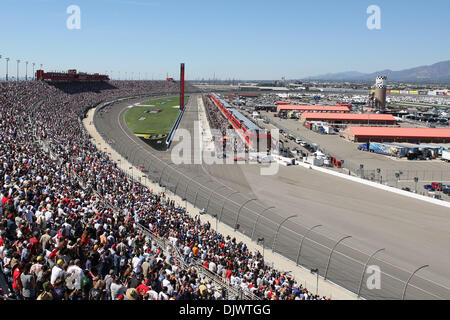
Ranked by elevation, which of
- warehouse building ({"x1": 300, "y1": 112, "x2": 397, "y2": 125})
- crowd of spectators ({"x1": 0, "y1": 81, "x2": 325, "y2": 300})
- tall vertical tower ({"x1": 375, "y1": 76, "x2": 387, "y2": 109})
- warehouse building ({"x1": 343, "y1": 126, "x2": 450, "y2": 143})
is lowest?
crowd of spectators ({"x1": 0, "y1": 81, "x2": 325, "y2": 300})

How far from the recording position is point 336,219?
21.4 m

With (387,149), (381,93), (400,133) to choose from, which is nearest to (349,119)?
(400,133)

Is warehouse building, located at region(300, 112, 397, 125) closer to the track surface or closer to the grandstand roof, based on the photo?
the grandstand roof

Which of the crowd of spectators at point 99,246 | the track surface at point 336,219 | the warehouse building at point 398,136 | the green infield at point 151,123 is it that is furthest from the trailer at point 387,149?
the crowd of spectators at point 99,246

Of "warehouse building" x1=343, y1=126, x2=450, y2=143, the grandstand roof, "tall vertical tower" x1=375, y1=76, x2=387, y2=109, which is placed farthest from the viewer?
"tall vertical tower" x1=375, y1=76, x2=387, y2=109

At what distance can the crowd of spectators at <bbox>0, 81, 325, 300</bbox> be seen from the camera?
7.03m

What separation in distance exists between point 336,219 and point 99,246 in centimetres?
1517

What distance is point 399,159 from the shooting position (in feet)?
142

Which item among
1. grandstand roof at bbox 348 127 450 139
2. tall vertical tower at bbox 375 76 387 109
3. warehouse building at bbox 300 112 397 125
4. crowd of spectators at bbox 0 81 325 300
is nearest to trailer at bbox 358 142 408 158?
grandstand roof at bbox 348 127 450 139

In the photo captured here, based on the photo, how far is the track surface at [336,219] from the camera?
47.1 feet

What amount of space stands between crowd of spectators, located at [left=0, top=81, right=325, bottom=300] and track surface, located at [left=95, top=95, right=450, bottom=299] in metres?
2.57

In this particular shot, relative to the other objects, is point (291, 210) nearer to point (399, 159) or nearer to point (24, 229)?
point (24, 229)
